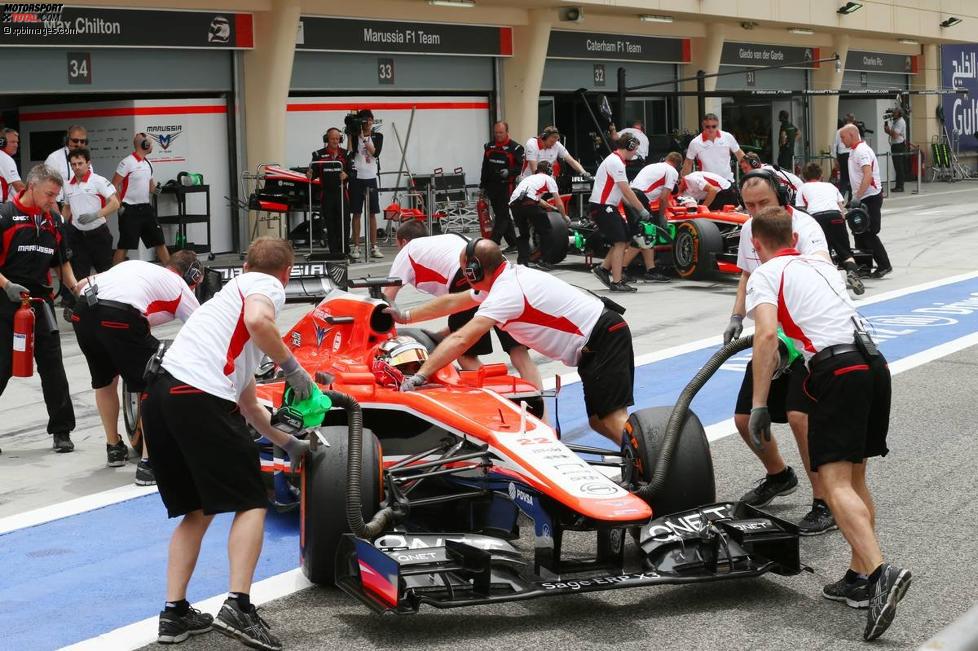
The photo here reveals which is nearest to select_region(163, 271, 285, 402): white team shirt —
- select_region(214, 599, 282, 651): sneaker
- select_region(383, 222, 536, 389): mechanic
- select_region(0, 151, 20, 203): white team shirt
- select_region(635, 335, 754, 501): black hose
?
select_region(214, 599, 282, 651): sneaker

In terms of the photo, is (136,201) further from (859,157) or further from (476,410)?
(476,410)

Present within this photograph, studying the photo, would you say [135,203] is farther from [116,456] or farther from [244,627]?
[244,627]

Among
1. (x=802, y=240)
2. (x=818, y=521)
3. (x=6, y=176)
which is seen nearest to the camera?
(x=818, y=521)

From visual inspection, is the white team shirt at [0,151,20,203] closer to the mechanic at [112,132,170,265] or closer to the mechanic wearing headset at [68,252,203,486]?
the mechanic at [112,132,170,265]

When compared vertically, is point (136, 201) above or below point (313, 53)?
below

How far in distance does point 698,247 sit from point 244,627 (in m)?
12.2

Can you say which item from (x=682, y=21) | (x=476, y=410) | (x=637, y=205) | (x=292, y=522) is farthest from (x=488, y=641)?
(x=682, y=21)

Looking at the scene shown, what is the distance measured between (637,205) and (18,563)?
34.2 ft

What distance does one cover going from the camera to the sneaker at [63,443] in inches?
362

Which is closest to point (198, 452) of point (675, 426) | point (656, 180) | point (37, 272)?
point (675, 426)

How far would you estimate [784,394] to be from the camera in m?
7.25

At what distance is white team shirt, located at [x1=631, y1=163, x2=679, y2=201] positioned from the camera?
16.7 meters

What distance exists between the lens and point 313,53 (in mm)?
21578

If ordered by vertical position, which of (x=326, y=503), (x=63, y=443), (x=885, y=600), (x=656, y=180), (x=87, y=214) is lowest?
(x=885, y=600)
